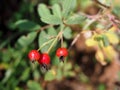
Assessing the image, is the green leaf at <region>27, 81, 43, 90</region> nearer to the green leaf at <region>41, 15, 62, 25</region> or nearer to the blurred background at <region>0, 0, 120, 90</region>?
the blurred background at <region>0, 0, 120, 90</region>

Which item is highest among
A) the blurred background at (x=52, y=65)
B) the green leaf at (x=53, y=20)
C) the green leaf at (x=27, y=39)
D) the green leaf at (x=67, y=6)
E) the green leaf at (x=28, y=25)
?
the green leaf at (x=67, y=6)

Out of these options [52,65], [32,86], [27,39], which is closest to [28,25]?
[27,39]

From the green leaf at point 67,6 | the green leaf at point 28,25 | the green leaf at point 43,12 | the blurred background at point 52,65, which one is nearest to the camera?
the green leaf at point 67,6

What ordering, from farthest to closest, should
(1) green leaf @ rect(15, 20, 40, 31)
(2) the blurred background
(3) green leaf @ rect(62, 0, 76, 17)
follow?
1. (2) the blurred background
2. (1) green leaf @ rect(15, 20, 40, 31)
3. (3) green leaf @ rect(62, 0, 76, 17)

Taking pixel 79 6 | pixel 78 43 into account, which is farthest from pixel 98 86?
pixel 79 6

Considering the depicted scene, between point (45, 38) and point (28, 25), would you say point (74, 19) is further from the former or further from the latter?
point (28, 25)

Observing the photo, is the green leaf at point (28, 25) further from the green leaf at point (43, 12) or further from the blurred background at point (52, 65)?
the blurred background at point (52, 65)

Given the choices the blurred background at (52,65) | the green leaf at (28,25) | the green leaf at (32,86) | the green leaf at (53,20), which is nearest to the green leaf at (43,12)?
the green leaf at (53,20)

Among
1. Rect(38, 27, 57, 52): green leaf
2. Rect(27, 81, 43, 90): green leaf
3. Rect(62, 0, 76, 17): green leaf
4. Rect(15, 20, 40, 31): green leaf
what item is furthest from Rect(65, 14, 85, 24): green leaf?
Rect(27, 81, 43, 90): green leaf
